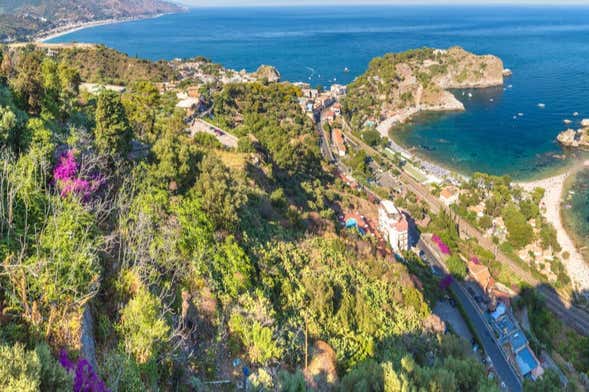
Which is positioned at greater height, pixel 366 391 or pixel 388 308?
pixel 366 391

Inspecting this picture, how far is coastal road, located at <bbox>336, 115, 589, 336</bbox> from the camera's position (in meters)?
24.8

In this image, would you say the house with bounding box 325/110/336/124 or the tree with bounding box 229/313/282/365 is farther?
the house with bounding box 325/110/336/124

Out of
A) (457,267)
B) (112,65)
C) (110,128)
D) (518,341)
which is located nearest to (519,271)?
(457,267)

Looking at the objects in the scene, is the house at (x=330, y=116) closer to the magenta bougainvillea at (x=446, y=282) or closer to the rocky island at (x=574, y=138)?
the rocky island at (x=574, y=138)

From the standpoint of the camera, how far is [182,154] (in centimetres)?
1416

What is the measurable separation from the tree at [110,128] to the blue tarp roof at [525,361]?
20424 mm

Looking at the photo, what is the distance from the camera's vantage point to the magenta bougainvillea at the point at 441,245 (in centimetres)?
2878

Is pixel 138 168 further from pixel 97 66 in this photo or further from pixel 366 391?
pixel 97 66

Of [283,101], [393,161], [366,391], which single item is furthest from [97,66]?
[366,391]

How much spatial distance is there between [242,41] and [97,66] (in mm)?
88474

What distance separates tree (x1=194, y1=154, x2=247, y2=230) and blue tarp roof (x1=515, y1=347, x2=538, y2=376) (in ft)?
51.7

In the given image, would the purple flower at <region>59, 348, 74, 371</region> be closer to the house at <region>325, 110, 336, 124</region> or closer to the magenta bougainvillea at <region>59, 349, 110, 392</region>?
the magenta bougainvillea at <region>59, 349, 110, 392</region>

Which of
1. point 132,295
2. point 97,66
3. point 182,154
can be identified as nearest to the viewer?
point 132,295

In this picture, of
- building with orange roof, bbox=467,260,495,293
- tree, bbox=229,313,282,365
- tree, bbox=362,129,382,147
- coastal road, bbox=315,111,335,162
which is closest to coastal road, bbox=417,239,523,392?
building with orange roof, bbox=467,260,495,293
